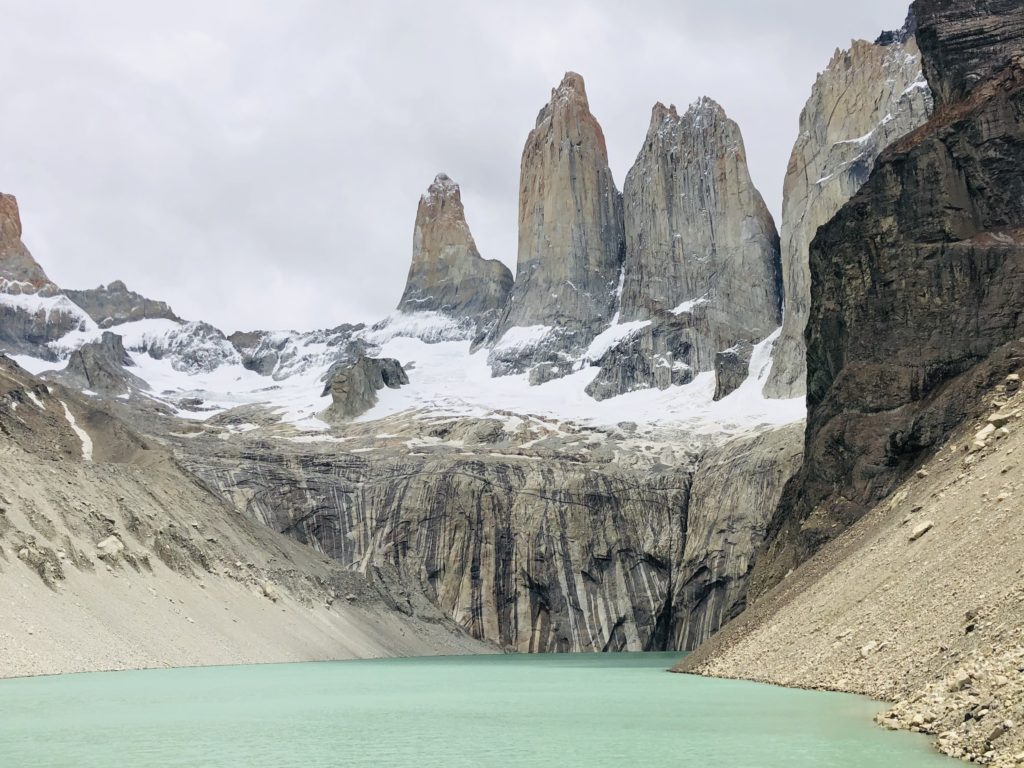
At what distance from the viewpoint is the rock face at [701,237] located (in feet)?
523

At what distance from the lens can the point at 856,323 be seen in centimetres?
5934

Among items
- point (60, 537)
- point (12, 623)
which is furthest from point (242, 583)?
point (12, 623)

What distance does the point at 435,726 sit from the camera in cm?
2791

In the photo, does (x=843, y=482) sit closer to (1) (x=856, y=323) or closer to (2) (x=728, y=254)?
(1) (x=856, y=323)

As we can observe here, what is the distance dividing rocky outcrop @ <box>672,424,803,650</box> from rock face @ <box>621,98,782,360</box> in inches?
1862

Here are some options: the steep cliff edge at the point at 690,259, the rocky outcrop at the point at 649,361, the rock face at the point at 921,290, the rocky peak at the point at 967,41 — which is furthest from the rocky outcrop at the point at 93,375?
the rocky peak at the point at 967,41

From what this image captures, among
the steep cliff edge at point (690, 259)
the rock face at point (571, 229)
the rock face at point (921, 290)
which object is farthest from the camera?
the rock face at point (571, 229)

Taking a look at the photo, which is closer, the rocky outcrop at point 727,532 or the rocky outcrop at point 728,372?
the rocky outcrop at point 727,532

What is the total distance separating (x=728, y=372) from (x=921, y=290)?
9104 centimetres

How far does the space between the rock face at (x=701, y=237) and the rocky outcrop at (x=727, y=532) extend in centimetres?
4730

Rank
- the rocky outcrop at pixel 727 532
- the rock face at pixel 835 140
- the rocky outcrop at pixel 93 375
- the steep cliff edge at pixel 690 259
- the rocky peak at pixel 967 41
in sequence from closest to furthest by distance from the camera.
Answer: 1. the rocky peak at pixel 967 41
2. the rocky outcrop at pixel 727 532
3. the rock face at pixel 835 140
4. the steep cliff edge at pixel 690 259
5. the rocky outcrop at pixel 93 375

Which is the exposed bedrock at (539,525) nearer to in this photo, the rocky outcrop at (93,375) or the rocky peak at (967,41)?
the rocky peak at (967,41)

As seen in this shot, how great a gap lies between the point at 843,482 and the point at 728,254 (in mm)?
110618

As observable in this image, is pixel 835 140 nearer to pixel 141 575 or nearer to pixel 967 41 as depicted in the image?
pixel 967 41
